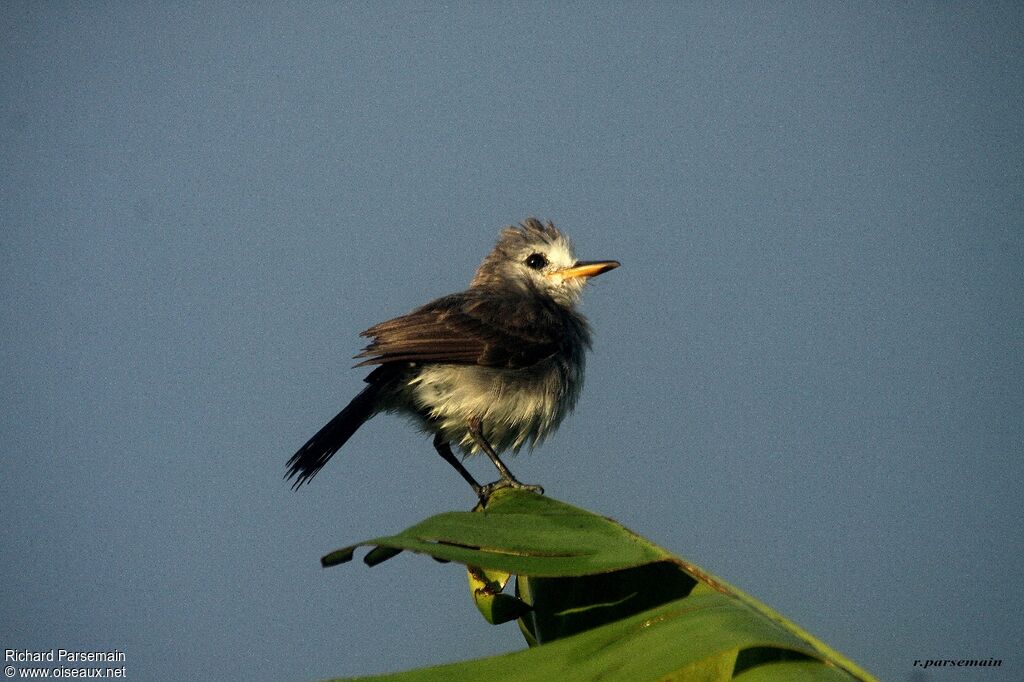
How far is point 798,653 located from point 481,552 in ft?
2.13

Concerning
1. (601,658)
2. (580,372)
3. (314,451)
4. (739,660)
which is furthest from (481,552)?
(580,372)

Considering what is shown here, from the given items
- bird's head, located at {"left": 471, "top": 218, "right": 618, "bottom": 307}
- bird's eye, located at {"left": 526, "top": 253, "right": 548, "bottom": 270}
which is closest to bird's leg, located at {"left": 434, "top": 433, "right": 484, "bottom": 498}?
bird's head, located at {"left": 471, "top": 218, "right": 618, "bottom": 307}

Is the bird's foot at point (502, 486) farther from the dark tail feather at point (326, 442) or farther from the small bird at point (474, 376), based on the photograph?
the dark tail feather at point (326, 442)

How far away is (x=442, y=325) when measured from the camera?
20.5ft

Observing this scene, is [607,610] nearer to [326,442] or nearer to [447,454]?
[326,442]

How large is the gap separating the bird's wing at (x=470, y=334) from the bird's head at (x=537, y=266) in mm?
703

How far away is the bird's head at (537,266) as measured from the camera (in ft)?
25.0

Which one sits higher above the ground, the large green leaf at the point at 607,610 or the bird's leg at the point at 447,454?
the bird's leg at the point at 447,454

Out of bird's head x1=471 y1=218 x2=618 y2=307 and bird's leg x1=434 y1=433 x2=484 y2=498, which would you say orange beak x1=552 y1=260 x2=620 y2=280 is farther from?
bird's leg x1=434 y1=433 x2=484 y2=498

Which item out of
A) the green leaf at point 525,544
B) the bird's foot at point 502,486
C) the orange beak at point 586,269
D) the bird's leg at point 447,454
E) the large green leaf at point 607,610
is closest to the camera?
the large green leaf at point 607,610

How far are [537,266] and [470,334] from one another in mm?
1693

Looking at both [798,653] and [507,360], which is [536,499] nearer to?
[798,653]

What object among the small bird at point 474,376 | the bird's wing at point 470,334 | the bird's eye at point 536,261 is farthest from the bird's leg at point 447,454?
the bird's eye at point 536,261

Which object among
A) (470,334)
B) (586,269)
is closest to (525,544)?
(470,334)
